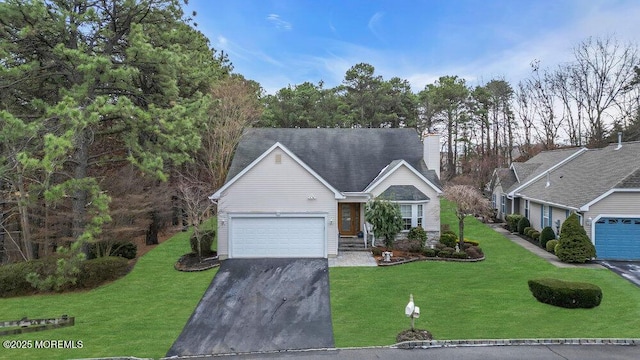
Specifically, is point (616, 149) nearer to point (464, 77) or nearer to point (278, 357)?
point (278, 357)

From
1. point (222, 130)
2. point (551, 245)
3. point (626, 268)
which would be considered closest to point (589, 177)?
point (551, 245)

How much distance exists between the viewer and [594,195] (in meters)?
17.6

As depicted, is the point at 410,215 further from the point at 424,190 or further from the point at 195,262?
the point at 195,262

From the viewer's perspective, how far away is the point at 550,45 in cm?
2912

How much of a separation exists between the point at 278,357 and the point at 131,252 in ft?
44.7

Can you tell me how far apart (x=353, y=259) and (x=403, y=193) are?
15.8 feet

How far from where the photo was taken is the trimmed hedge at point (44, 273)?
550 inches

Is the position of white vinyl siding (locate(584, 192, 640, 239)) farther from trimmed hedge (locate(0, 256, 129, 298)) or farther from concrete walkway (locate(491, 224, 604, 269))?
trimmed hedge (locate(0, 256, 129, 298))

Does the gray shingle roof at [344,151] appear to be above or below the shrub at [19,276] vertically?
above

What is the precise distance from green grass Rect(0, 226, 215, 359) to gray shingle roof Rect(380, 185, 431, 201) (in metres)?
10.1

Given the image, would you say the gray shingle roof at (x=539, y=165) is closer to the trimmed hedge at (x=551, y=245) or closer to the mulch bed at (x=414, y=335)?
the trimmed hedge at (x=551, y=245)

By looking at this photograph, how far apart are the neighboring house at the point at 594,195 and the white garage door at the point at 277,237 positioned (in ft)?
42.3

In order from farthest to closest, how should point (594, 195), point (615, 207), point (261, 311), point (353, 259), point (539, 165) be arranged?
point (539, 165), point (353, 259), point (594, 195), point (615, 207), point (261, 311)

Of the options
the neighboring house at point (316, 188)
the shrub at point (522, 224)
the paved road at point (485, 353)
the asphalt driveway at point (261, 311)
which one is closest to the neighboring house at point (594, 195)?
the shrub at point (522, 224)
